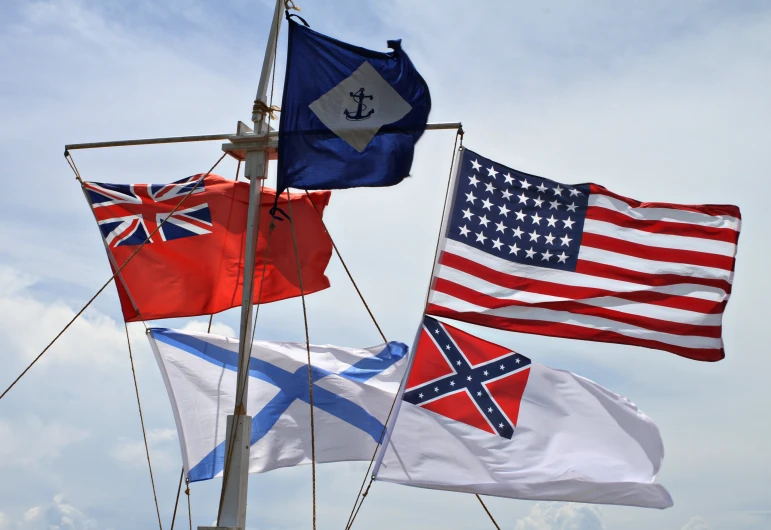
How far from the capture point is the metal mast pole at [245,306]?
14.3 metres

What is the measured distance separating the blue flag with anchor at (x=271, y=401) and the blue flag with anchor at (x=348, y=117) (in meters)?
4.14

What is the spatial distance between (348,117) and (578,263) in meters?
4.55

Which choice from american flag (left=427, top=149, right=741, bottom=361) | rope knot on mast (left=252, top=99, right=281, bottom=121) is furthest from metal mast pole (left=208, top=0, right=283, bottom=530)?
american flag (left=427, top=149, right=741, bottom=361)

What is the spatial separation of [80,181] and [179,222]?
212 cm

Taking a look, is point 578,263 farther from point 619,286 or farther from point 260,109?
point 260,109

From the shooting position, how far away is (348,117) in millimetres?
15008

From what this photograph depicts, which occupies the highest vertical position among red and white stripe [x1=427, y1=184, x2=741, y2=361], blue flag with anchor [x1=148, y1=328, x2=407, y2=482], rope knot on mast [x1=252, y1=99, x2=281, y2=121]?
rope knot on mast [x1=252, y1=99, x2=281, y2=121]

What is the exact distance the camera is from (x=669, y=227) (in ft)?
53.0

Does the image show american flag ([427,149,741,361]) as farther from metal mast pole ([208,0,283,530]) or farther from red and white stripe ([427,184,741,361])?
metal mast pole ([208,0,283,530])

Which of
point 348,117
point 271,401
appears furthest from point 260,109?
point 271,401

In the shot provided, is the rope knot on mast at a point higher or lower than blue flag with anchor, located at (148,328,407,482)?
higher

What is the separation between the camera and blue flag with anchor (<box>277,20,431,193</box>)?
1462 centimetres

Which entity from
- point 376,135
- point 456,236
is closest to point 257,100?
point 376,135

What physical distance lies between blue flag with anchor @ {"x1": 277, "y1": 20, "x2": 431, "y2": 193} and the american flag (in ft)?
6.29
